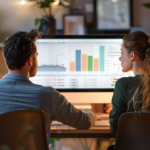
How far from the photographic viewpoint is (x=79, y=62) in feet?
5.08

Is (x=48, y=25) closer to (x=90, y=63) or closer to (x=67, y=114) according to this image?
(x=90, y=63)

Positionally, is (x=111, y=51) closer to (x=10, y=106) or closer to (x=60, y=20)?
(x=10, y=106)

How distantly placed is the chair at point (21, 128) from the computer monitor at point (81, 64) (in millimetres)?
639

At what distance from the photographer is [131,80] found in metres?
1.19

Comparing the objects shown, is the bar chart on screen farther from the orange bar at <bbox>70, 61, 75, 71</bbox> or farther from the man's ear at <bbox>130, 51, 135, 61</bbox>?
the man's ear at <bbox>130, 51, 135, 61</bbox>

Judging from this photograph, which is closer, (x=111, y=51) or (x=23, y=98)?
(x=23, y=98)

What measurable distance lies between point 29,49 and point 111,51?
0.61m

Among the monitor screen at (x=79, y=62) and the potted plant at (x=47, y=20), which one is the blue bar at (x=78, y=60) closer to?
the monitor screen at (x=79, y=62)

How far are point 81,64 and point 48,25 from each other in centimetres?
85

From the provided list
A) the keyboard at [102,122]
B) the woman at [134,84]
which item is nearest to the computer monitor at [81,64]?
the keyboard at [102,122]

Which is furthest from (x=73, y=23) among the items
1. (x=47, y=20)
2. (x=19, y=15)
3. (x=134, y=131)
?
(x=134, y=131)

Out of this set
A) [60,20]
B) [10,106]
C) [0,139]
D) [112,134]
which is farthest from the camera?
[60,20]

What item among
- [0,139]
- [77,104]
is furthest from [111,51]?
[0,139]

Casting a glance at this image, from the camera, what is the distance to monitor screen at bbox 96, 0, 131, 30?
2.36 metres
